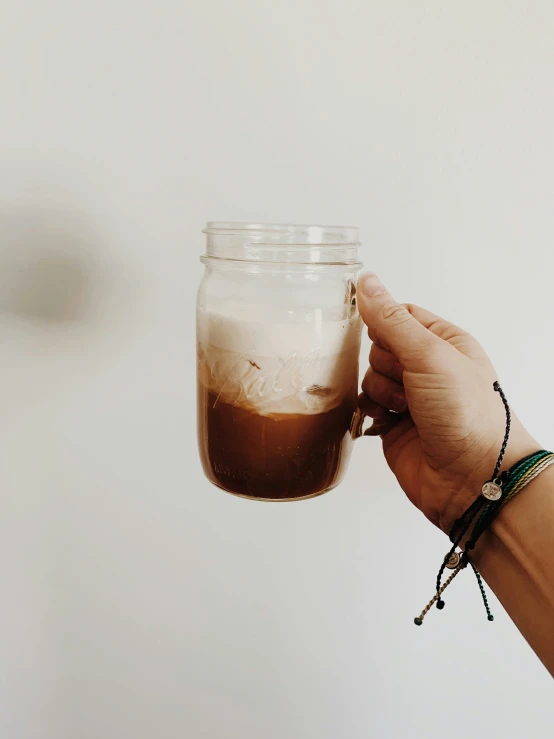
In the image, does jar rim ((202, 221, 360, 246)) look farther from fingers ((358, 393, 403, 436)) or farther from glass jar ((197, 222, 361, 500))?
fingers ((358, 393, 403, 436))

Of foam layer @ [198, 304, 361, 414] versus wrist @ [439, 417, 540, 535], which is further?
wrist @ [439, 417, 540, 535]

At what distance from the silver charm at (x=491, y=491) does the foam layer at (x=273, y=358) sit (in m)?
0.22

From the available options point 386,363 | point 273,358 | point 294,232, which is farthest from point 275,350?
point 386,363

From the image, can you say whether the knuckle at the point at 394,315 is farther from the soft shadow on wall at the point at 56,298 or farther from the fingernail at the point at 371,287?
the soft shadow on wall at the point at 56,298

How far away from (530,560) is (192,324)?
506 millimetres

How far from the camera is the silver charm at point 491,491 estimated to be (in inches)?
26.5

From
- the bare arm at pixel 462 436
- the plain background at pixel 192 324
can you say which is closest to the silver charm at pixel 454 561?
the bare arm at pixel 462 436

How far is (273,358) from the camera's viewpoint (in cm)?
57

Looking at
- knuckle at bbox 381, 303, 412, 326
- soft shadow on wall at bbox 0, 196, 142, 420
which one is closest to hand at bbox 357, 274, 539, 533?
knuckle at bbox 381, 303, 412, 326

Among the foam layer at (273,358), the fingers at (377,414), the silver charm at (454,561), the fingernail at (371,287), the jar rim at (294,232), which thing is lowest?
the silver charm at (454,561)

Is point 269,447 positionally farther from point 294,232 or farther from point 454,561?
point 454,561

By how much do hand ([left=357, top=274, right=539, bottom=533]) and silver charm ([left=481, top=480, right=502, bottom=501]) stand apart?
3 cm

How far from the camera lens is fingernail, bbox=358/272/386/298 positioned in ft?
2.09

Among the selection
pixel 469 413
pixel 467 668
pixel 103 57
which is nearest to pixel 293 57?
pixel 103 57
